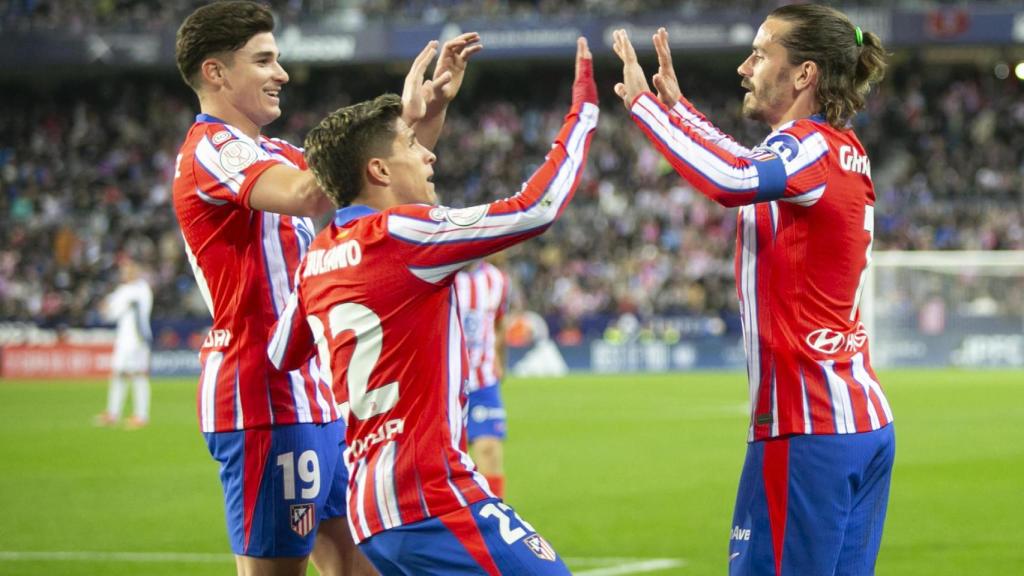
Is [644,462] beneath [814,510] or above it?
beneath

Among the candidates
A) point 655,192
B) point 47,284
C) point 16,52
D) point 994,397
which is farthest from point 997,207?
point 16,52

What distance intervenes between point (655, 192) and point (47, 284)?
51.4 ft

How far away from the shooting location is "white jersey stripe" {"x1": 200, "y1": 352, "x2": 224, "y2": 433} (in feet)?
15.4

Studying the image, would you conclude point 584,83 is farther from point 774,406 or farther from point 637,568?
point 637,568

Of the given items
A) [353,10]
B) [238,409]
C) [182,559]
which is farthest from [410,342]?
[353,10]

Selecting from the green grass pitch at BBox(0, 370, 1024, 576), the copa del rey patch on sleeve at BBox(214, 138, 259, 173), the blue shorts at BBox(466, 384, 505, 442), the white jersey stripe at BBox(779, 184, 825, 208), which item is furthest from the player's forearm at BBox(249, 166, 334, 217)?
the blue shorts at BBox(466, 384, 505, 442)

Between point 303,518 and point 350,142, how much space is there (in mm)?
1497

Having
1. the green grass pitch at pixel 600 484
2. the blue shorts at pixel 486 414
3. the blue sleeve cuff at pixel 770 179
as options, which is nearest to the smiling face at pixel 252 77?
the blue sleeve cuff at pixel 770 179

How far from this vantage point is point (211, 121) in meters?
4.77

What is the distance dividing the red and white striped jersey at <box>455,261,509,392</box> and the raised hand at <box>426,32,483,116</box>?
5642 mm

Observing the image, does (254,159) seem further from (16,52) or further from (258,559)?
(16,52)

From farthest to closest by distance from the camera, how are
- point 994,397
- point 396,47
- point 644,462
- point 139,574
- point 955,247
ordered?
point 396,47 < point 955,247 < point 994,397 < point 644,462 < point 139,574

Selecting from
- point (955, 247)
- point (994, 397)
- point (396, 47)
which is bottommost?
point (994, 397)

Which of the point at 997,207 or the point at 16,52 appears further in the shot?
the point at 16,52
